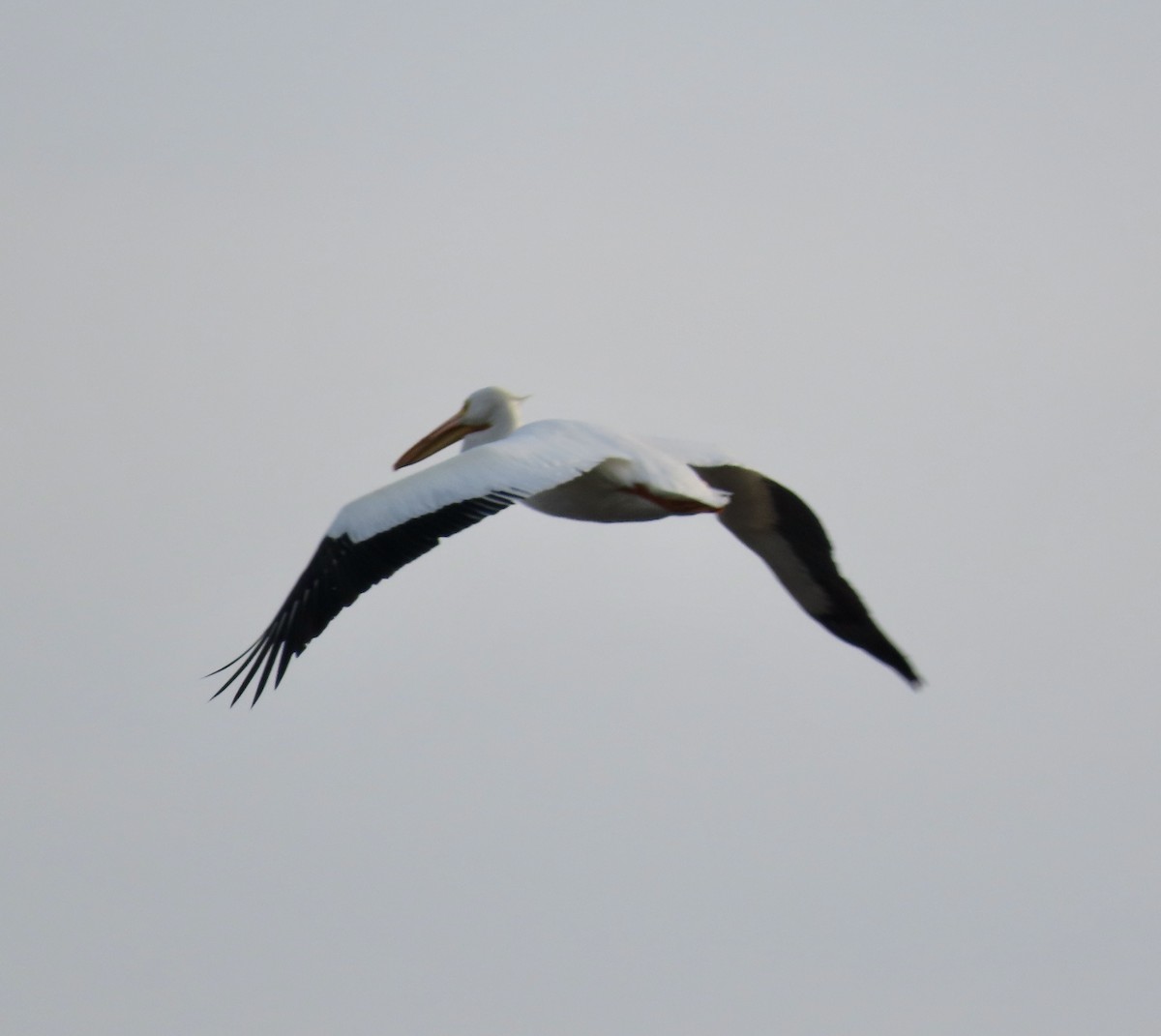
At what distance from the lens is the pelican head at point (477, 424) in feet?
55.2

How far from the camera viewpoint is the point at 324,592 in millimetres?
13930

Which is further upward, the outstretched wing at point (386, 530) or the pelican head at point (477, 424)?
the pelican head at point (477, 424)

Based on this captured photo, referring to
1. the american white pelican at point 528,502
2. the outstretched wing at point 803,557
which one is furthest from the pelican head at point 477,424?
the outstretched wing at point 803,557

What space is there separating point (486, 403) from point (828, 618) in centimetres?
299

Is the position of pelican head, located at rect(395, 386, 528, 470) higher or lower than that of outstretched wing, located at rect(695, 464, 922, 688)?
higher

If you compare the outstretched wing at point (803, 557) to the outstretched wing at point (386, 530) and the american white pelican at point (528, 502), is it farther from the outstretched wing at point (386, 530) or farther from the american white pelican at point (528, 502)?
the outstretched wing at point (386, 530)

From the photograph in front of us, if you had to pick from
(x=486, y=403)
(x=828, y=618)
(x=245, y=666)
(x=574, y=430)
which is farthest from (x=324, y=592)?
(x=828, y=618)

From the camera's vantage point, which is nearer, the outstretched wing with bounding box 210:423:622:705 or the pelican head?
the outstretched wing with bounding box 210:423:622:705

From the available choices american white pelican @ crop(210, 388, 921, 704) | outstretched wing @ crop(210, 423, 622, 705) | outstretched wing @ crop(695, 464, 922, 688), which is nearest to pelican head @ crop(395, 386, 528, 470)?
american white pelican @ crop(210, 388, 921, 704)

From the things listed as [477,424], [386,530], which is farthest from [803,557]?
[386,530]

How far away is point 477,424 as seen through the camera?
17.0 metres

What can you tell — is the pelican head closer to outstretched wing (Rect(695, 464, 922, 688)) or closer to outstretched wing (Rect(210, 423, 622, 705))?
outstretched wing (Rect(695, 464, 922, 688))

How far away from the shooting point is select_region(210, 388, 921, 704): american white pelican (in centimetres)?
1388

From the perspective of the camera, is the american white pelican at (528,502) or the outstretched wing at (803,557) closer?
the american white pelican at (528,502)
